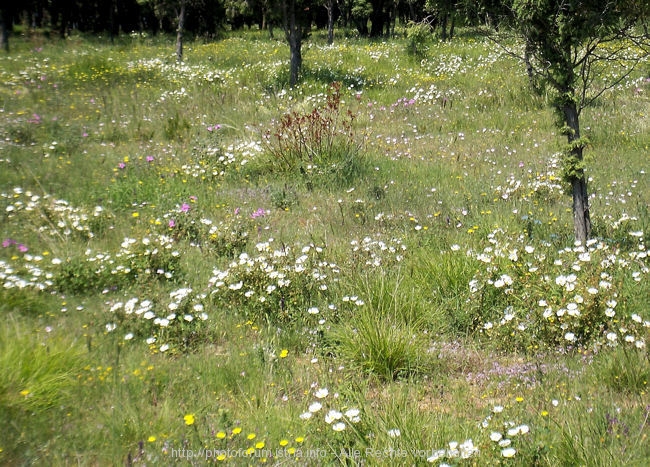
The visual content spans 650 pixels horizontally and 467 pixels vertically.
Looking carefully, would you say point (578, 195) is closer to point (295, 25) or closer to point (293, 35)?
point (293, 35)

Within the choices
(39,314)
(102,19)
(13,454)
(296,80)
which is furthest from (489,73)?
(102,19)

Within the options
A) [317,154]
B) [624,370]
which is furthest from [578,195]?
[317,154]

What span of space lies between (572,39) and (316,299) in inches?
148

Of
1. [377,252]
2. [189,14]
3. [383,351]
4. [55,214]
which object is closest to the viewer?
[383,351]

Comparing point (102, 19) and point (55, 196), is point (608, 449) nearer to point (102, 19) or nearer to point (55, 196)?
point (55, 196)

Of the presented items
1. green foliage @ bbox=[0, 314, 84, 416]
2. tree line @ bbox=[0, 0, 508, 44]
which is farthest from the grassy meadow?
tree line @ bbox=[0, 0, 508, 44]

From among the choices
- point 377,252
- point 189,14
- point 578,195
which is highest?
point 189,14

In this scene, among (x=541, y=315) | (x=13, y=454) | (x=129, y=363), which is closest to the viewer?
(x=13, y=454)

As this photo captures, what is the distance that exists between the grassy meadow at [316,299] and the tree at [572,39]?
0.28 m

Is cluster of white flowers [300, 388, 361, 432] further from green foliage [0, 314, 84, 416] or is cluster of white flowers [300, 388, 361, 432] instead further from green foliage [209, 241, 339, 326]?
green foliage [0, 314, 84, 416]

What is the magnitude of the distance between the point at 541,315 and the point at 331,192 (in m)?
4.38

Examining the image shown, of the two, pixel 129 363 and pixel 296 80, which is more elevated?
pixel 296 80

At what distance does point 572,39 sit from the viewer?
17.0 ft

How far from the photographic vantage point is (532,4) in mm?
5051
